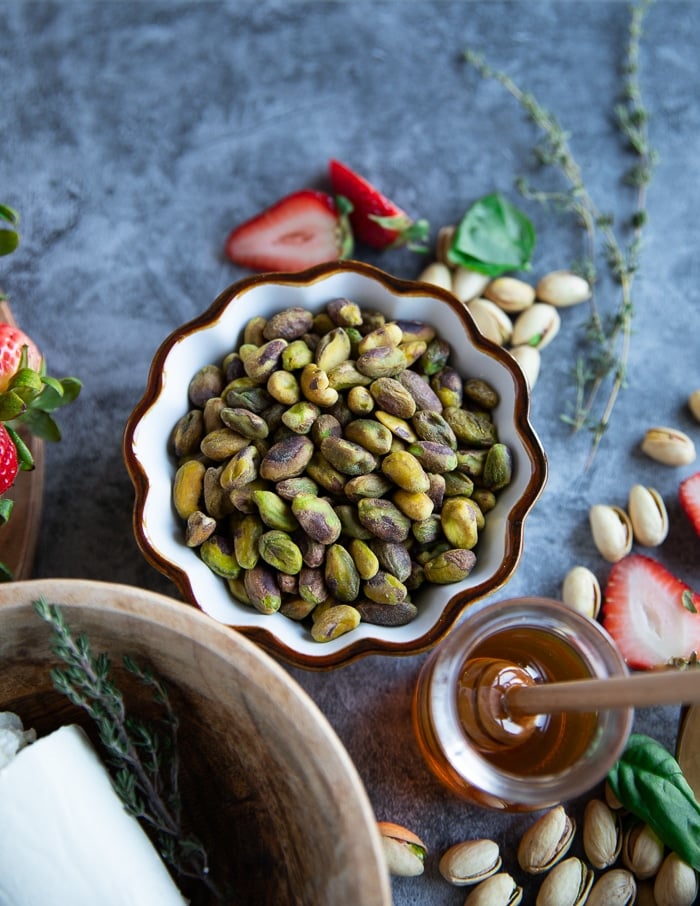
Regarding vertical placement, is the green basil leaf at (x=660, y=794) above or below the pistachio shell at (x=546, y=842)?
above

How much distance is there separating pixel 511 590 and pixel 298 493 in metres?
0.32

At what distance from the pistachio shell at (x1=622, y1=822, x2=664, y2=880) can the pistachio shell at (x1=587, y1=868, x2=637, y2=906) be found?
0.01 meters

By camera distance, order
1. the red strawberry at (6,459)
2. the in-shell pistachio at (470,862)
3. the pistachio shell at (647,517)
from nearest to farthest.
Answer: the red strawberry at (6,459)
the in-shell pistachio at (470,862)
the pistachio shell at (647,517)

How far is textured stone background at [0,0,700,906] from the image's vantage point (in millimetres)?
1001

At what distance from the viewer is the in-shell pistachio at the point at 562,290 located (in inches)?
40.8

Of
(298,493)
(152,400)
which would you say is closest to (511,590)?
(298,493)

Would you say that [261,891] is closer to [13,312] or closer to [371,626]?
[371,626]

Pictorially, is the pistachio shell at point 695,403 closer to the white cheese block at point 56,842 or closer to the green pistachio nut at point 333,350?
the green pistachio nut at point 333,350

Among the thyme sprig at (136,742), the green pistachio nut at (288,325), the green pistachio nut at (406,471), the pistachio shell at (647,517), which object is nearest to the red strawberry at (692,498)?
the pistachio shell at (647,517)

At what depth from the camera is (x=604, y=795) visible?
3.02ft

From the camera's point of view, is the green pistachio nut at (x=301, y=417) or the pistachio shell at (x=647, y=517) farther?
the pistachio shell at (x=647, y=517)

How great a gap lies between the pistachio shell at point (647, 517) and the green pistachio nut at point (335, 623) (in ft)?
1.28

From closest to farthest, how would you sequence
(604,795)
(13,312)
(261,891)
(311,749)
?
(311,749) → (261,891) → (604,795) → (13,312)

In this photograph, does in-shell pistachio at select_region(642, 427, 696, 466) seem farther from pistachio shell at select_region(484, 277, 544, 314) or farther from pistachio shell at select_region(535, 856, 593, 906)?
pistachio shell at select_region(535, 856, 593, 906)
